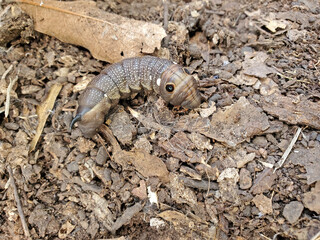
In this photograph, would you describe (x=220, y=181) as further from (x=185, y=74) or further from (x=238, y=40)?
(x=238, y=40)

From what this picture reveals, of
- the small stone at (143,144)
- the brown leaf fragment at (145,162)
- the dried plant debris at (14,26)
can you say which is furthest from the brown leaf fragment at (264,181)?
the dried plant debris at (14,26)

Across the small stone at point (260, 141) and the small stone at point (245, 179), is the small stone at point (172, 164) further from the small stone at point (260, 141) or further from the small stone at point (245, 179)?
the small stone at point (260, 141)

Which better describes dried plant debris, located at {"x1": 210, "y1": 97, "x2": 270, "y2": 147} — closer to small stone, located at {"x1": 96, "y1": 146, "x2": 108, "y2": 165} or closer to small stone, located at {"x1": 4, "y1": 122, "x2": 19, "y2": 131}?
small stone, located at {"x1": 96, "y1": 146, "x2": 108, "y2": 165}

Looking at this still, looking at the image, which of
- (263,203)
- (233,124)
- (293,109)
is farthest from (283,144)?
(263,203)

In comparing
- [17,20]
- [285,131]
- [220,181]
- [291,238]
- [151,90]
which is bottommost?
[291,238]

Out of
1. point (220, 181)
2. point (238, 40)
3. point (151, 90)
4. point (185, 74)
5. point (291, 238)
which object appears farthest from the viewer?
point (238, 40)

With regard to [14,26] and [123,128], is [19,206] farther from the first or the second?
[14,26]

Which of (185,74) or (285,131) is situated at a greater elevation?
(185,74)

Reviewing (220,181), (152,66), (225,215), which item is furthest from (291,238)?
(152,66)
